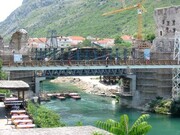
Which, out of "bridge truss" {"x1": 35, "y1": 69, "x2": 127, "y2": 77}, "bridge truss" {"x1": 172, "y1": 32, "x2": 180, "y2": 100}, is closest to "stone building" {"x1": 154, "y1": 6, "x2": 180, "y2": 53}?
"bridge truss" {"x1": 172, "y1": 32, "x2": 180, "y2": 100}

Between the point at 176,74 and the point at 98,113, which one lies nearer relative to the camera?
the point at 98,113

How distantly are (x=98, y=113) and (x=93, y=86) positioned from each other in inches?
1542

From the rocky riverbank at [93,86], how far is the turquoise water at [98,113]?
5576mm

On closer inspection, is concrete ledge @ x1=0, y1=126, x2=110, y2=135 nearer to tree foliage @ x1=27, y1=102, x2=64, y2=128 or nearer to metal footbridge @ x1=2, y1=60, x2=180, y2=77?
tree foliage @ x1=27, y1=102, x2=64, y2=128

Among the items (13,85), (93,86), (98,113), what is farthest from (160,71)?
Answer: (13,85)

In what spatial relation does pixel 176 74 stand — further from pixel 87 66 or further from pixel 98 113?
pixel 87 66

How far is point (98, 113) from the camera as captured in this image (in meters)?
77.9

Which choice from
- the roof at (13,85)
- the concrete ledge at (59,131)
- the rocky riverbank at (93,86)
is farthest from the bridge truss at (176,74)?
the concrete ledge at (59,131)

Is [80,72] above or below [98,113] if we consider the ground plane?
above

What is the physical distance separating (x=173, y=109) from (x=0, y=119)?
131 ft

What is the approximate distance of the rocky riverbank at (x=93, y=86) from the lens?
106519 millimetres

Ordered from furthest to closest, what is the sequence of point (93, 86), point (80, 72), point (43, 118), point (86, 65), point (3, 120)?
point (93, 86), point (80, 72), point (86, 65), point (43, 118), point (3, 120)

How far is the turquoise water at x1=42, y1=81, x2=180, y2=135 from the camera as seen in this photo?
66.8 meters

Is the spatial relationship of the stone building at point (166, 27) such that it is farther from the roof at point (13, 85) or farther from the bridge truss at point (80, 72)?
the roof at point (13, 85)
